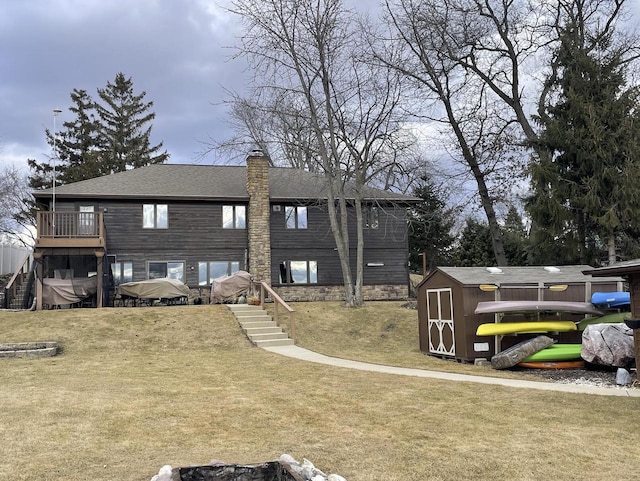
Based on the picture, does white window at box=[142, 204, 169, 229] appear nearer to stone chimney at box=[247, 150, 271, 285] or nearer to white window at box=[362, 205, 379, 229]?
stone chimney at box=[247, 150, 271, 285]

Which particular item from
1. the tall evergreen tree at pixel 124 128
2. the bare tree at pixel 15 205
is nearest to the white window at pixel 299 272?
the bare tree at pixel 15 205

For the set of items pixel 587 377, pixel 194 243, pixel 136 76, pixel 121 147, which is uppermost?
pixel 136 76

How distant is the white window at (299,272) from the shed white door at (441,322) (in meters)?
11.0

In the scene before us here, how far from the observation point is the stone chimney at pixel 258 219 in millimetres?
25516

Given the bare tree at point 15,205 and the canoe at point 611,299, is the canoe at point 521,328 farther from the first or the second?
the bare tree at point 15,205

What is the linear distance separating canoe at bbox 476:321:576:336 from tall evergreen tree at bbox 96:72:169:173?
127ft

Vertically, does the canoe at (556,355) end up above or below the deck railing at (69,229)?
below

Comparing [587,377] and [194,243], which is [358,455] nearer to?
[587,377]

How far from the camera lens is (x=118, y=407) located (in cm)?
854

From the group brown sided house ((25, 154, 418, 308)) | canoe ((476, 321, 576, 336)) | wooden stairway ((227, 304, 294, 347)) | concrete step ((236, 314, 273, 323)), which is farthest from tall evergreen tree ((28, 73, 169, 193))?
canoe ((476, 321, 576, 336))

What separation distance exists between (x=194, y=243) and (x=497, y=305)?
15.3m

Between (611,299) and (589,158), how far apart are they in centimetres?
941

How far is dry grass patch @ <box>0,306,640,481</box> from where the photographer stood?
588 centimetres

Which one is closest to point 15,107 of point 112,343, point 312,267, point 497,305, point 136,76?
point 136,76
